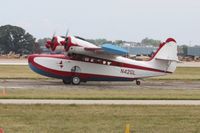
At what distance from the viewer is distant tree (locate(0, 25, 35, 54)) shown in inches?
5655

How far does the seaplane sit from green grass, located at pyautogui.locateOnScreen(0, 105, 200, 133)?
15168 millimetres

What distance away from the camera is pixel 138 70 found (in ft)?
116

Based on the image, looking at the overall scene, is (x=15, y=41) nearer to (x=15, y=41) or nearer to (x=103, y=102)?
(x=15, y=41)

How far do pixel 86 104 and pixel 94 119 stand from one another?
169 inches

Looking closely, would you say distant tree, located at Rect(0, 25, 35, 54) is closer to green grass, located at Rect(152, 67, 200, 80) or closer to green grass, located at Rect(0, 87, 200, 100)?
green grass, located at Rect(152, 67, 200, 80)

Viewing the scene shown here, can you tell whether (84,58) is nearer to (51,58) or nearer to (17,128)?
(51,58)

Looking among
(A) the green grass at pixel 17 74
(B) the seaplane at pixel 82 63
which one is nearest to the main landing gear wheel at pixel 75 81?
(B) the seaplane at pixel 82 63

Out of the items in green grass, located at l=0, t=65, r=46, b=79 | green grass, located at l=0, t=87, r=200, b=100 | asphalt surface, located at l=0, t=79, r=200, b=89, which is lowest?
green grass, located at l=0, t=65, r=46, b=79

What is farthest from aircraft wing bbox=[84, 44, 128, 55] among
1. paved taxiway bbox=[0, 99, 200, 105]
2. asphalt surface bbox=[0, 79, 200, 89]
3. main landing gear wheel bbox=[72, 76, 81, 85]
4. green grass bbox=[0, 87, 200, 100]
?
paved taxiway bbox=[0, 99, 200, 105]

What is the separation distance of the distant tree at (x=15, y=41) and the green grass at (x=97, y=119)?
418 ft

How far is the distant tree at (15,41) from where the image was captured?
144m

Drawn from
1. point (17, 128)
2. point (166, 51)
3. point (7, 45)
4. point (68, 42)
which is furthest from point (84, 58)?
point (7, 45)

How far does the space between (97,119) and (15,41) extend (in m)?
133

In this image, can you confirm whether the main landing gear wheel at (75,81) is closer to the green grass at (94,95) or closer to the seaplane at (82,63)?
the seaplane at (82,63)
